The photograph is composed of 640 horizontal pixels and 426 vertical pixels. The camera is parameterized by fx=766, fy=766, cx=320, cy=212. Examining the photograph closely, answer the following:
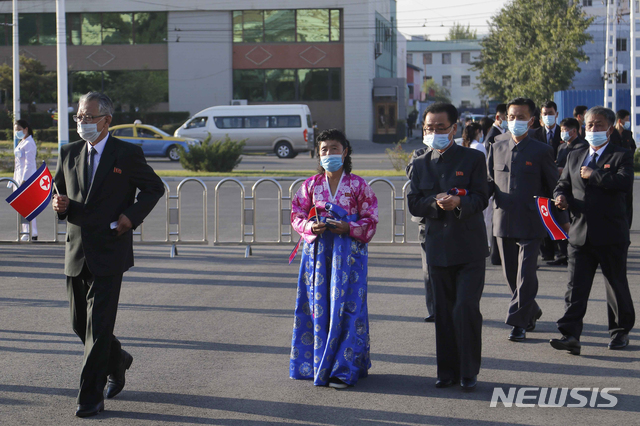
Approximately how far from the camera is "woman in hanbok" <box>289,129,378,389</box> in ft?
18.3

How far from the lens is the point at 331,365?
18.5 feet

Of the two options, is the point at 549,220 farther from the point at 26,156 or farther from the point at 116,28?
the point at 116,28

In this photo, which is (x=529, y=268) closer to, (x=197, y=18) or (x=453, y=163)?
(x=453, y=163)

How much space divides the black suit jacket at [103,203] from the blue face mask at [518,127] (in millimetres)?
3541

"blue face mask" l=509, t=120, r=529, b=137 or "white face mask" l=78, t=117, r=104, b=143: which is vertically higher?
"blue face mask" l=509, t=120, r=529, b=137

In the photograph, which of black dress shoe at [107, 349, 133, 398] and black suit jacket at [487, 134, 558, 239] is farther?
black suit jacket at [487, 134, 558, 239]

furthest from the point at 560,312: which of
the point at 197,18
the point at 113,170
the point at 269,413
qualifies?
the point at 197,18

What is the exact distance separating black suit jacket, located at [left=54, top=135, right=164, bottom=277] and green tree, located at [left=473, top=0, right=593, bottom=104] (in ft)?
123

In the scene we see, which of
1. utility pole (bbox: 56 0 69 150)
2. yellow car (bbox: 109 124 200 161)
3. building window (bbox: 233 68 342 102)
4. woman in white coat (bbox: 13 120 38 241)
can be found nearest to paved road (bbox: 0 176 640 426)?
woman in white coat (bbox: 13 120 38 241)

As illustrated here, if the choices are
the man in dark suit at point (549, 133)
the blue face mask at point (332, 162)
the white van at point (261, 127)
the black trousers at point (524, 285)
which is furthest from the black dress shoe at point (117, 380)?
the white van at point (261, 127)

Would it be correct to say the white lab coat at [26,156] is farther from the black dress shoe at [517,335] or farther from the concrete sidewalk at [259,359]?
the black dress shoe at [517,335]

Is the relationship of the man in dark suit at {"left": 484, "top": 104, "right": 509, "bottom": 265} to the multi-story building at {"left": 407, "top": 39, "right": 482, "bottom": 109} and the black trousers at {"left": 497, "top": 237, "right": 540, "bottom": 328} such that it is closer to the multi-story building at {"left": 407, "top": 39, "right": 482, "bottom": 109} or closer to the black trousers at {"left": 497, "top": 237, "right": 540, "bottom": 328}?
the black trousers at {"left": 497, "top": 237, "right": 540, "bottom": 328}

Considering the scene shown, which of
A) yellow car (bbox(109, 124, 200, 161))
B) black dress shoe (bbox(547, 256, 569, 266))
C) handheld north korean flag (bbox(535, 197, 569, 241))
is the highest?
yellow car (bbox(109, 124, 200, 161))

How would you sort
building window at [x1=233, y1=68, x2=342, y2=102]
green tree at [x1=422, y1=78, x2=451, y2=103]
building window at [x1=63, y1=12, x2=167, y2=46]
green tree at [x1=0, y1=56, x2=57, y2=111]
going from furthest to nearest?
green tree at [x1=422, y1=78, x2=451, y2=103], building window at [x1=63, y1=12, x2=167, y2=46], building window at [x1=233, y1=68, x2=342, y2=102], green tree at [x1=0, y1=56, x2=57, y2=111]
